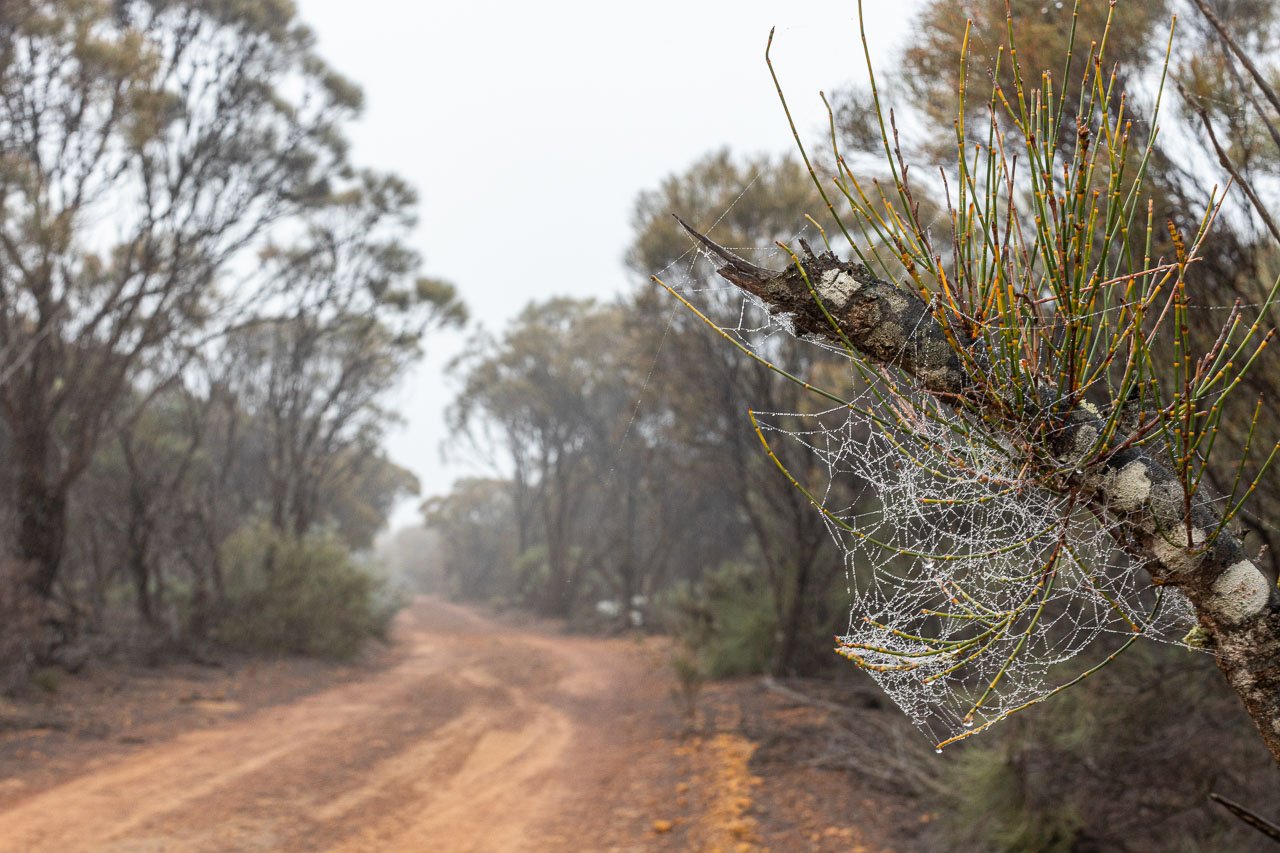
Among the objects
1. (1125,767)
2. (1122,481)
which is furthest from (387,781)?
(1122,481)

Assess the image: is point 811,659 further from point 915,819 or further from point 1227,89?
point 1227,89

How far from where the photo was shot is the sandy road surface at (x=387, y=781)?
582cm

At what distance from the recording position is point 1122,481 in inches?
52.2

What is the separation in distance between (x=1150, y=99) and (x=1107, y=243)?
416cm

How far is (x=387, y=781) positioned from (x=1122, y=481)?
24.1 ft

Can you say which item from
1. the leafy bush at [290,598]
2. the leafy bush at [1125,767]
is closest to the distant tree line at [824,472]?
the leafy bush at [1125,767]

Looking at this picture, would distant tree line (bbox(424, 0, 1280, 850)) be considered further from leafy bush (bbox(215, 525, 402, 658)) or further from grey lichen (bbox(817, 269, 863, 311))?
leafy bush (bbox(215, 525, 402, 658))

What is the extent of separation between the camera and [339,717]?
33.1 ft

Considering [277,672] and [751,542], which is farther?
[751,542]

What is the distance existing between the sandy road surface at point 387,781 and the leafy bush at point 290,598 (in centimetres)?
279

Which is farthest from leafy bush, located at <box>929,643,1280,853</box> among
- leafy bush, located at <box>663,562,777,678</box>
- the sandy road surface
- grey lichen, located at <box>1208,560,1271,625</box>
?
leafy bush, located at <box>663,562,777,678</box>

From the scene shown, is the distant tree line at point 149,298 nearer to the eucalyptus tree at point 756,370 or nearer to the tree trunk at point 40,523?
the tree trunk at point 40,523

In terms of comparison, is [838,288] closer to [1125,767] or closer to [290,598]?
[1125,767]

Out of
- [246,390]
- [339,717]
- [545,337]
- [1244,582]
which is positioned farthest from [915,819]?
[545,337]
